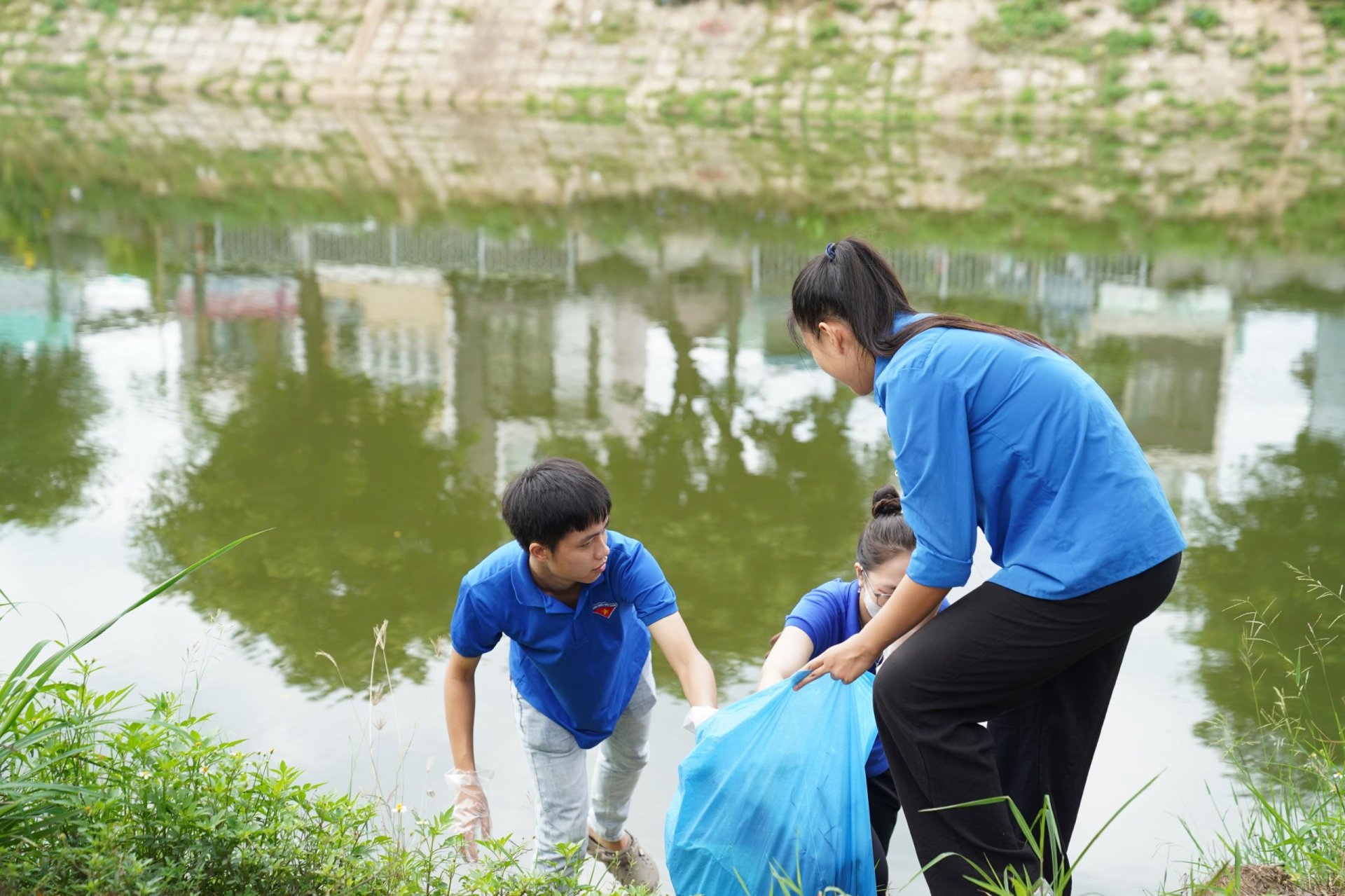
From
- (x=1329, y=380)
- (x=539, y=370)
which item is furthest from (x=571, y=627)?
(x=1329, y=380)

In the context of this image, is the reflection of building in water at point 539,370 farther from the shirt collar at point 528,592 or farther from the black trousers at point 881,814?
the black trousers at point 881,814

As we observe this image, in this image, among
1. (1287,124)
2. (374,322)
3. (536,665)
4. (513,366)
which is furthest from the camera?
(1287,124)

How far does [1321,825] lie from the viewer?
2.46 meters

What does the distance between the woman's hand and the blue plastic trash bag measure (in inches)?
1.9

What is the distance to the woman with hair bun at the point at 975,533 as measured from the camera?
2.05 metres

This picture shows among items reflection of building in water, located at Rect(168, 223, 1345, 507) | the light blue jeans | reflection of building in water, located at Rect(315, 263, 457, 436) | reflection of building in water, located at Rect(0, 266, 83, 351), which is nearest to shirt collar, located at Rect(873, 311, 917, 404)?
the light blue jeans

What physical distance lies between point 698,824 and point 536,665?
553 mm

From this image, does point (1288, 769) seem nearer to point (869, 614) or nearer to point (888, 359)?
point (869, 614)

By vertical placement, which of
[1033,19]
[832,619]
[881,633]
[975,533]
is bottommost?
[832,619]

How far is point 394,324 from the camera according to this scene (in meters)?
8.05

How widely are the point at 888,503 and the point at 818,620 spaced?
0.31 metres

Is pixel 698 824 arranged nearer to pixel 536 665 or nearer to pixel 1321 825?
pixel 536 665

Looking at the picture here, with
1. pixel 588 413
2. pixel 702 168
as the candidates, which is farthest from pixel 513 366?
pixel 702 168

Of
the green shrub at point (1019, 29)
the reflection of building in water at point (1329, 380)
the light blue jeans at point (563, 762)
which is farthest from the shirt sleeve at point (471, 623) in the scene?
the green shrub at point (1019, 29)
